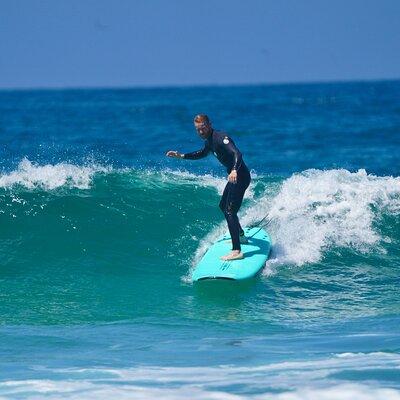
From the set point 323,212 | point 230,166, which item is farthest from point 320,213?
point 230,166

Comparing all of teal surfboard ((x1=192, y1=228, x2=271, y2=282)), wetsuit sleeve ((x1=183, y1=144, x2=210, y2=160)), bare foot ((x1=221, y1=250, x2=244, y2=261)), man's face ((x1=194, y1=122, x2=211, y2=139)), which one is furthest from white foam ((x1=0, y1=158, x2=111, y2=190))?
man's face ((x1=194, y1=122, x2=211, y2=139))

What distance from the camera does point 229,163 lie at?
358 inches

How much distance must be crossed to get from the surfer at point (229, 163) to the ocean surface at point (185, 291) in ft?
1.80

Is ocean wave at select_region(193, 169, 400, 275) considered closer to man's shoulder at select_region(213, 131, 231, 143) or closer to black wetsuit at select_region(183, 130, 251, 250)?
A: black wetsuit at select_region(183, 130, 251, 250)

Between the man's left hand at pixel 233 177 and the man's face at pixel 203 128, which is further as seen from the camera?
the man's face at pixel 203 128

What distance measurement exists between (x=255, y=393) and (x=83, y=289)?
153 inches

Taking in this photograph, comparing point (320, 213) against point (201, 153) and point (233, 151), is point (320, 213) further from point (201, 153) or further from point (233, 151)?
point (233, 151)

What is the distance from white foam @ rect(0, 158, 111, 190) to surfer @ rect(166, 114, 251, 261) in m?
3.60

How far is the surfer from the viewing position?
8.95 m

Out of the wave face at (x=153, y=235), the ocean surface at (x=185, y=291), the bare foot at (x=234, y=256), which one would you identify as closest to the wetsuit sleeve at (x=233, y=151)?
the bare foot at (x=234, y=256)

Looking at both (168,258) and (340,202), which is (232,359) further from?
(340,202)

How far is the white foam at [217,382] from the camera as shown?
5.88 meters

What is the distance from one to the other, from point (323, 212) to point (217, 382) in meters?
6.02

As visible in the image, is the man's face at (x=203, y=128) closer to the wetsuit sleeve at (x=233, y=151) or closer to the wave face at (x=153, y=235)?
the wetsuit sleeve at (x=233, y=151)
